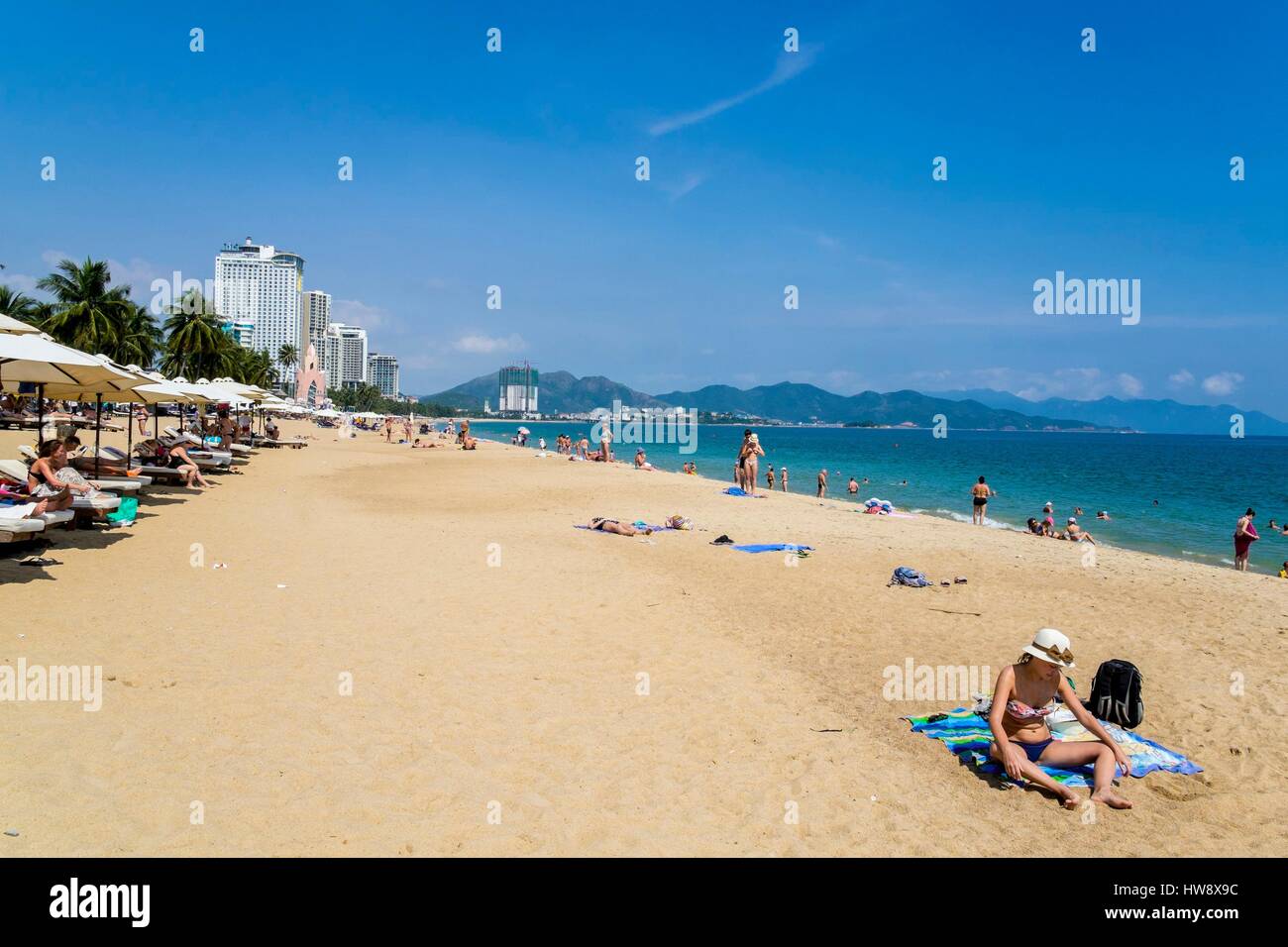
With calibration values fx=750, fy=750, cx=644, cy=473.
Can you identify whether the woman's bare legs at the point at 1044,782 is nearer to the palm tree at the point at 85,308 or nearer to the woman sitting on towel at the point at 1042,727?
the woman sitting on towel at the point at 1042,727

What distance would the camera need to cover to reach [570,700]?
5980 millimetres

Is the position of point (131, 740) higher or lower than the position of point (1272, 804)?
higher

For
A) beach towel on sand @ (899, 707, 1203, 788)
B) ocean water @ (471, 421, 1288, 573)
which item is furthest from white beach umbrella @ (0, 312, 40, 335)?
ocean water @ (471, 421, 1288, 573)

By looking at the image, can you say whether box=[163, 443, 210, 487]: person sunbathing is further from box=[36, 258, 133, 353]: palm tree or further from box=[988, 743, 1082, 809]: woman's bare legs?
box=[36, 258, 133, 353]: palm tree

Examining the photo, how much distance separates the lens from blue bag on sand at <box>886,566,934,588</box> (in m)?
10.8

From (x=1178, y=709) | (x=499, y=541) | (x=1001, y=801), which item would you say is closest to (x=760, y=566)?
(x=499, y=541)

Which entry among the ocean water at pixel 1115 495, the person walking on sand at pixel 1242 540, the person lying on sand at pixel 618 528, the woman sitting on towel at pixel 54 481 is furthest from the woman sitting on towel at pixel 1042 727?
the ocean water at pixel 1115 495

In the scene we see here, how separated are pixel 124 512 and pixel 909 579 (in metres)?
12.3

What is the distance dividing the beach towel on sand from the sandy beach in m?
0.11

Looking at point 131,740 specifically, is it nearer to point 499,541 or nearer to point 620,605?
point 620,605

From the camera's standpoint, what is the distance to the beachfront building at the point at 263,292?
7662 inches

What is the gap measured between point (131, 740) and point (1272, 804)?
7.25 m
